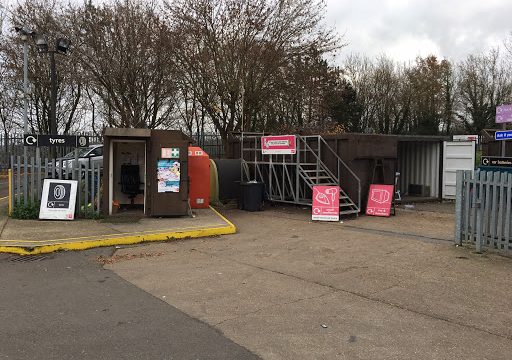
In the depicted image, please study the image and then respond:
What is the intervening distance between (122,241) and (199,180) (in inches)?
219

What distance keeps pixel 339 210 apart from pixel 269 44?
10.8 meters

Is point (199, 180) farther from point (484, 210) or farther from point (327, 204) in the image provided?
point (484, 210)

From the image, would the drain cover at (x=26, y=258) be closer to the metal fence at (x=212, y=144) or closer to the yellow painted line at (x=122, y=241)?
the yellow painted line at (x=122, y=241)

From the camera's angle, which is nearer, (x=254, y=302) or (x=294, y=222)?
(x=254, y=302)

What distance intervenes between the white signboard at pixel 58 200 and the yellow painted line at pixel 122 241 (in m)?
2.66

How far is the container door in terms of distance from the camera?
59.2ft

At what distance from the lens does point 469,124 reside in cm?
4622

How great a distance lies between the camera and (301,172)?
49.1ft

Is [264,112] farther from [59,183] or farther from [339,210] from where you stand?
[59,183]

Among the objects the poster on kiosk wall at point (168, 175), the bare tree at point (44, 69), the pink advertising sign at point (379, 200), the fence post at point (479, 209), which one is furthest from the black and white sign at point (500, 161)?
the bare tree at point (44, 69)

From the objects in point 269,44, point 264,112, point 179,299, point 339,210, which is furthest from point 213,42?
point 179,299

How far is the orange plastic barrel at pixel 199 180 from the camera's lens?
14.9m

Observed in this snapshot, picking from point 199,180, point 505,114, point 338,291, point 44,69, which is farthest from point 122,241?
point 44,69

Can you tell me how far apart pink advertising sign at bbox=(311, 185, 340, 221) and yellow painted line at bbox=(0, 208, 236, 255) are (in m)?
3.05
